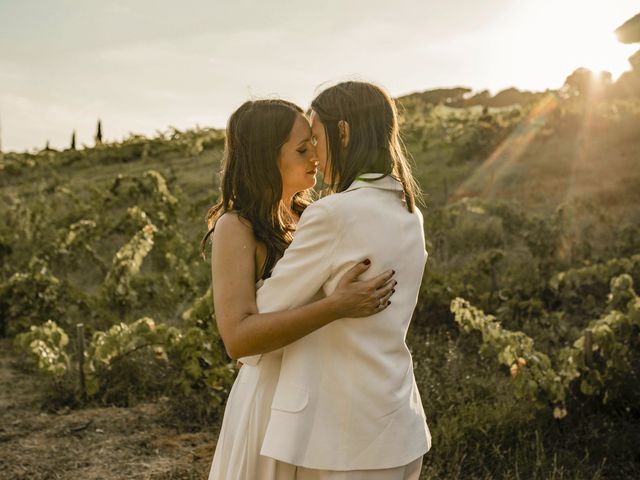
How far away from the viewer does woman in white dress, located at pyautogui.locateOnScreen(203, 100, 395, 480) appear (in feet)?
6.04

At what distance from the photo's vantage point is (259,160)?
2.24 metres

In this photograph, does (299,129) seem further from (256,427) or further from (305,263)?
(256,427)

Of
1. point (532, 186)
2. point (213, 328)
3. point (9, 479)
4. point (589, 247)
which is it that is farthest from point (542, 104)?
point (9, 479)

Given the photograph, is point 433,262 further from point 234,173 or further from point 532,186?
point 234,173

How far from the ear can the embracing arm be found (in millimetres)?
387

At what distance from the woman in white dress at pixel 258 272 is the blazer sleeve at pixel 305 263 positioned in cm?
5

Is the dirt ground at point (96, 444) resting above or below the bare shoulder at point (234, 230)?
below

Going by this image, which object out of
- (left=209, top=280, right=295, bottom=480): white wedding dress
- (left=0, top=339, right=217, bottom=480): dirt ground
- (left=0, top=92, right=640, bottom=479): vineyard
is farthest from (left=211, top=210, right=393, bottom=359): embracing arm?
(left=0, top=339, right=217, bottom=480): dirt ground

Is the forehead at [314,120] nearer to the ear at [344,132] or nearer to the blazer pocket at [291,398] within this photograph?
the ear at [344,132]

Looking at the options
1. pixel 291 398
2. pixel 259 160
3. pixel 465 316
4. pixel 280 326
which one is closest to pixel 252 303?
pixel 280 326

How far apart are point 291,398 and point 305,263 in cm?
37

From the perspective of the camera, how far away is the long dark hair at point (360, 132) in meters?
1.96

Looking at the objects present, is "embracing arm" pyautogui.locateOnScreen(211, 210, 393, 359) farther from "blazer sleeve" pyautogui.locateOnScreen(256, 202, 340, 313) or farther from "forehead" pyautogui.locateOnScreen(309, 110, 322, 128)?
"forehead" pyautogui.locateOnScreen(309, 110, 322, 128)

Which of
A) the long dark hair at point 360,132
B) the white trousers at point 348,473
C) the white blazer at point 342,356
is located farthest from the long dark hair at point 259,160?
the white trousers at point 348,473
